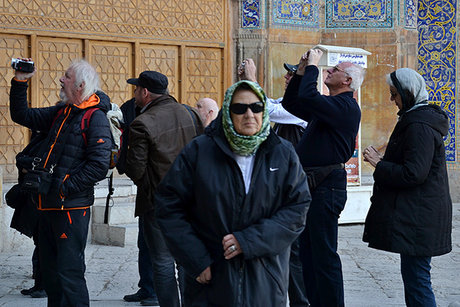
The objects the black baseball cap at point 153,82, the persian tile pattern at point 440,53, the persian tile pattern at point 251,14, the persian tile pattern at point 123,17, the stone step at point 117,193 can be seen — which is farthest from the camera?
the persian tile pattern at point 440,53

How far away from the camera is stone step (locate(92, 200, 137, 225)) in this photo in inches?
346

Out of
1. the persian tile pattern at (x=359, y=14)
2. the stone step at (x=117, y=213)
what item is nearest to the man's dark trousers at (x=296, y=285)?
the stone step at (x=117, y=213)

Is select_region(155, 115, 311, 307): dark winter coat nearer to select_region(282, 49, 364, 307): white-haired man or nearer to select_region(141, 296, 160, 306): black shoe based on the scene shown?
select_region(282, 49, 364, 307): white-haired man

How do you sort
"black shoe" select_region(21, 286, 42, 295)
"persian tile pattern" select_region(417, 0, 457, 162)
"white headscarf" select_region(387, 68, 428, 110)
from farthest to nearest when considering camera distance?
1. "persian tile pattern" select_region(417, 0, 457, 162)
2. "black shoe" select_region(21, 286, 42, 295)
3. "white headscarf" select_region(387, 68, 428, 110)

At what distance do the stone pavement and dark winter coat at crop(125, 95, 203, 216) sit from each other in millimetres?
1340

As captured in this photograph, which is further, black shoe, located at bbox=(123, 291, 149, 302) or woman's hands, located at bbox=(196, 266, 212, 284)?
black shoe, located at bbox=(123, 291, 149, 302)

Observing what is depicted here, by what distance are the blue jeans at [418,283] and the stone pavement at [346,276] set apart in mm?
1234

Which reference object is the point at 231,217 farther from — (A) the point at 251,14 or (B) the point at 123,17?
(A) the point at 251,14

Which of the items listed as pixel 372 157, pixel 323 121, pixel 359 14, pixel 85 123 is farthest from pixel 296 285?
pixel 359 14

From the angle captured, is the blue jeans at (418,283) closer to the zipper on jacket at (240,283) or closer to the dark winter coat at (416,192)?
the dark winter coat at (416,192)

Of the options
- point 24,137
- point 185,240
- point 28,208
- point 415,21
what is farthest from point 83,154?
point 415,21

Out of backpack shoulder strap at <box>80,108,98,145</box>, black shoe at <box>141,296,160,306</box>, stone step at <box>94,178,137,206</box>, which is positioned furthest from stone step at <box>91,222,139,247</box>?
backpack shoulder strap at <box>80,108,98,145</box>

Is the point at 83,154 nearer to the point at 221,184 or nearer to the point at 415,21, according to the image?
the point at 221,184

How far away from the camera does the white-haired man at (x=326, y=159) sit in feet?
15.7
